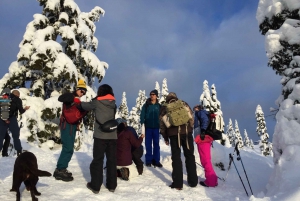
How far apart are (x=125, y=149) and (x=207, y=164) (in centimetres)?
226

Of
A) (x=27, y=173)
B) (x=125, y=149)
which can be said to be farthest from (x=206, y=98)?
(x=27, y=173)

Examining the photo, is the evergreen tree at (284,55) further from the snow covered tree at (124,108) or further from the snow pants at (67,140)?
the snow covered tree at (124,108)

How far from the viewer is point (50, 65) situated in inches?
480

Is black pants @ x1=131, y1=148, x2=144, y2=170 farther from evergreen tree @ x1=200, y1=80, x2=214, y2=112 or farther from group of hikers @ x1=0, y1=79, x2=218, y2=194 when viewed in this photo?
evergreen tree @ x1=200, y1=80, x2=214, y2=112

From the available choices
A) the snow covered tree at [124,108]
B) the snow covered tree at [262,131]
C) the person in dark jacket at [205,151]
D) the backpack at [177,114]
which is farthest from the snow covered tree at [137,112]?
the backpack at [177,114]

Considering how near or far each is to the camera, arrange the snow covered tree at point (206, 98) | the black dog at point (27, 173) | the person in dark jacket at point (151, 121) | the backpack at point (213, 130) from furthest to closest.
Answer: the snow covered tree at point (206, 98), the person in dark jacket at point (151, 121), the backpack at point (213, 130), the black dog at point (27, 173)

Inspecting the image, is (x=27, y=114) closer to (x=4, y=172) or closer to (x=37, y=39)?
(x=37, y=39)

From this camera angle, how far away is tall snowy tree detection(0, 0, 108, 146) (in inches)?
475

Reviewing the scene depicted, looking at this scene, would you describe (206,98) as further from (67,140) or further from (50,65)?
(67,140)

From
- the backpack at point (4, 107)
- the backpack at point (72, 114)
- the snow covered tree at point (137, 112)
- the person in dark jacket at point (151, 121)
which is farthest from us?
the snow covered tree at point (137, 112)

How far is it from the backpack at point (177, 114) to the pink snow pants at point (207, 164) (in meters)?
1.04

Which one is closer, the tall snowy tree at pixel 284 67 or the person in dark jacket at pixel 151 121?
the tall snowy tree at pixel 284 67

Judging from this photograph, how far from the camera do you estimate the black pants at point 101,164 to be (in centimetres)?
524

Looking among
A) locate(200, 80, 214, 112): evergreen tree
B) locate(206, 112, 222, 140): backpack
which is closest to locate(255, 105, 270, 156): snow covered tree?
locate(200, 80, 214, 112): evergreen tree
